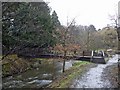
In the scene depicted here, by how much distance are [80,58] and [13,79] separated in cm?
1480

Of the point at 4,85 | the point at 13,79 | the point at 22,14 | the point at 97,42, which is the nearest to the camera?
the point at 22,14

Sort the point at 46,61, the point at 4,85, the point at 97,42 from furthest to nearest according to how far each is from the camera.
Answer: the point at 97,42
the point at 46,61
the point at 4,85

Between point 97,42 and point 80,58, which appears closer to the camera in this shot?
point 80,58

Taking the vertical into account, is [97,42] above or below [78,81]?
above

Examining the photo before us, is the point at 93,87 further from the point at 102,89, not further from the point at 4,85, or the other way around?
the point at 4,85

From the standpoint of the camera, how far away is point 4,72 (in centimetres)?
2209

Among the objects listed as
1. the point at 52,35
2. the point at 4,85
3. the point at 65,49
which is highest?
the point at 52,35

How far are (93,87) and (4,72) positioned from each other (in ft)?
36.9

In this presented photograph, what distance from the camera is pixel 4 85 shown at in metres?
17.5

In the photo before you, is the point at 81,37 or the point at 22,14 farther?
the point at 81,37

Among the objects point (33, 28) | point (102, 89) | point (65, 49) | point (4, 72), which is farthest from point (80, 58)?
point (33, 28)

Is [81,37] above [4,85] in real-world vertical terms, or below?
above

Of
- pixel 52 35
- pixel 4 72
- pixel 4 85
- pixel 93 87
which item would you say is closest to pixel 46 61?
pixel 52 35

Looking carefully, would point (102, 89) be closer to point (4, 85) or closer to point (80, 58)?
point (4, 85)
